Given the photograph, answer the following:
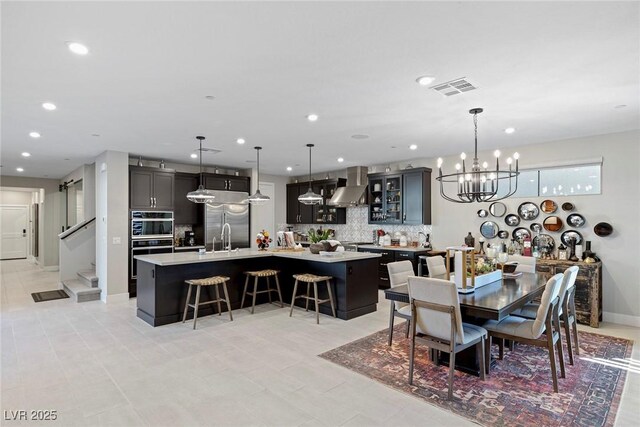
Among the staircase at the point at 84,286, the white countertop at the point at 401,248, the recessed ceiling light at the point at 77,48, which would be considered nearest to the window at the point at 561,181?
the white countertop at the point at 401,248

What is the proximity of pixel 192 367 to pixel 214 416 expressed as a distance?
1000mm

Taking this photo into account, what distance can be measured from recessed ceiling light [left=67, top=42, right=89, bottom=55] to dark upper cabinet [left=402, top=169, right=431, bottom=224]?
602 cm

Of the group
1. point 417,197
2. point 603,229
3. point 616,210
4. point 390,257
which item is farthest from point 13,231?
point 616,210

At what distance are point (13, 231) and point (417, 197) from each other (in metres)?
14.9

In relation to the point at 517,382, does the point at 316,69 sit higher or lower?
higher

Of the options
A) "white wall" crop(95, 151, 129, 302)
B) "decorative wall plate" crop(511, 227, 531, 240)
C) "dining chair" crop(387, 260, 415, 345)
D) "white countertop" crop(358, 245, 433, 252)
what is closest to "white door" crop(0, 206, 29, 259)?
→ "white wall" crop(95, 151, 129, 302)

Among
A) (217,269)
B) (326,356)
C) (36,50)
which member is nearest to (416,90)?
(326,356)

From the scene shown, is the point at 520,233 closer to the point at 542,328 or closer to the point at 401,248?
the point at 401,248

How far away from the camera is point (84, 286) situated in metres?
7.05

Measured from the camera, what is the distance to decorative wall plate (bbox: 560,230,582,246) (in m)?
5.48

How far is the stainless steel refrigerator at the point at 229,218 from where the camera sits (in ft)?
26.1

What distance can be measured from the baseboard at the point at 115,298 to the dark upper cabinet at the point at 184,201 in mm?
1828

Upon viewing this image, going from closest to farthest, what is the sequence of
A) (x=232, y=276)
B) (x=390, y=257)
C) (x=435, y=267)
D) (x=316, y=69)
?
(x=316, y=69) < (x=435, y=267) < (x=232, y=276) < (x=390, y=257)

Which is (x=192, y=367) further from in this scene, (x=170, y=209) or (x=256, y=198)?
(x=170, y=209)
